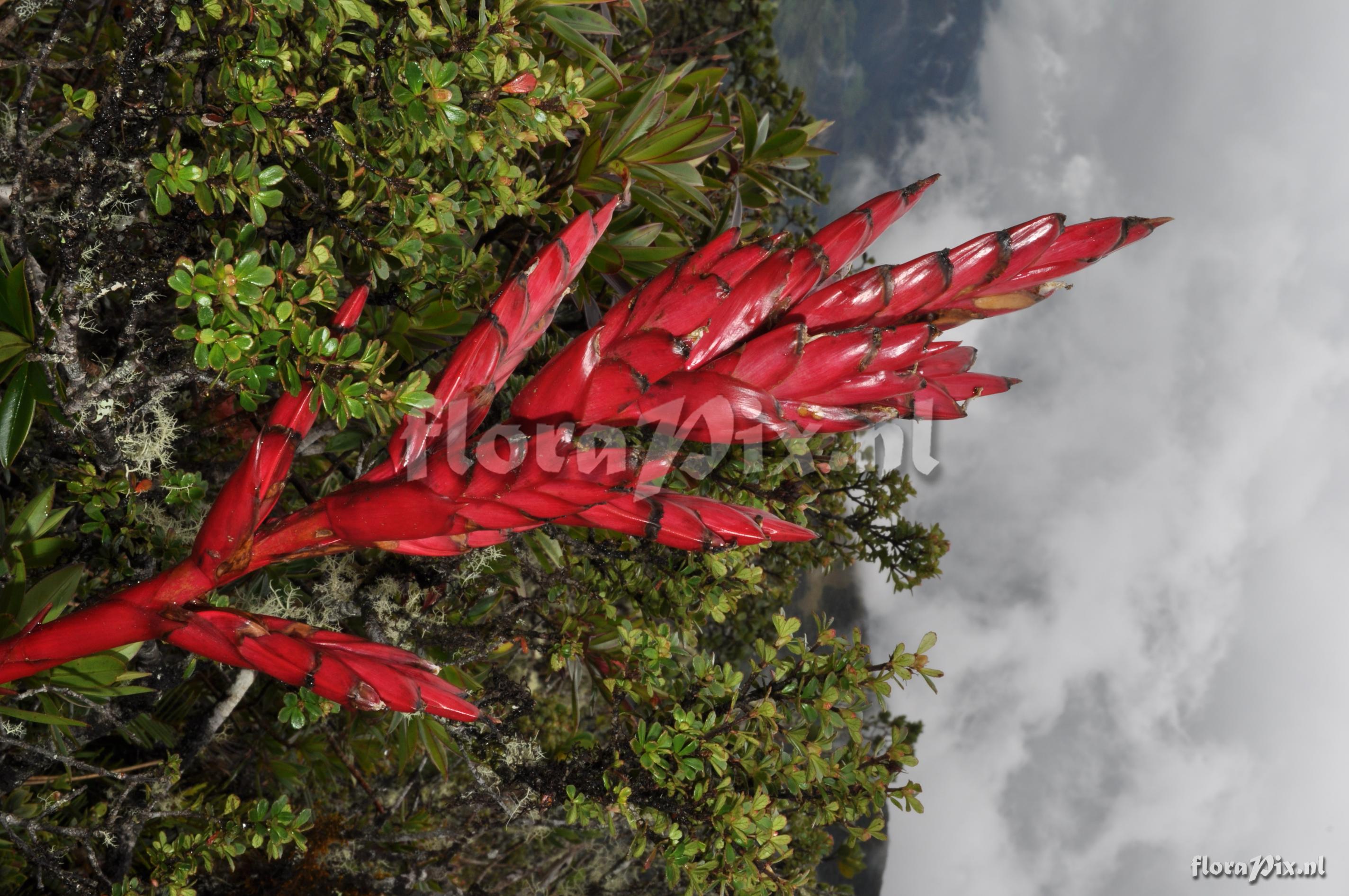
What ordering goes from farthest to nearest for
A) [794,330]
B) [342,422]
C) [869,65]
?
[869,65], [342,422], [794,330]

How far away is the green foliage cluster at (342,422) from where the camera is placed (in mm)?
874

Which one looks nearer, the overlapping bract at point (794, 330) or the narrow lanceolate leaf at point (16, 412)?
the overlapping bract at point (794, 330)

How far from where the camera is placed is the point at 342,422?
73cm

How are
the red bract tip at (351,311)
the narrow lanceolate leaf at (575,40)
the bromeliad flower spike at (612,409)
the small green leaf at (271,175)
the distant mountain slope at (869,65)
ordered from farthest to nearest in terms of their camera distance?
the distant mountain slope at (869,65)
the narrow lanceolate leaf at (575,40)
the small green leaf at (271,175)
the red bract tip at (351,311)
the bromeliad flower spike at (612,409)

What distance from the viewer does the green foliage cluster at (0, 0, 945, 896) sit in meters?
0.87

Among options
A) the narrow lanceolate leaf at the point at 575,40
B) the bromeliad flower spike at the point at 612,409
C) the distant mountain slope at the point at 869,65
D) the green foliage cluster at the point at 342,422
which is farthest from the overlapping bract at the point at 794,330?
the distant mountain slope at the point at 869,65

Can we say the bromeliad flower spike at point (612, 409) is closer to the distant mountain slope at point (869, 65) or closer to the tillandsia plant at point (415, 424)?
the tillandsia plant at point (415, 424)

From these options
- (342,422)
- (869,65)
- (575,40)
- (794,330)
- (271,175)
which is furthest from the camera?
(869,65)

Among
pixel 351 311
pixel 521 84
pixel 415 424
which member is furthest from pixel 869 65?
pixel 415 424

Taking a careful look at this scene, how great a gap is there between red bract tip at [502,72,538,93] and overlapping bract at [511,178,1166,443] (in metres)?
0.42

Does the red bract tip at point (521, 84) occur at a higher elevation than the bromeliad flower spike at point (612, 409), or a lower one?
higher

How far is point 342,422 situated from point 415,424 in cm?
14

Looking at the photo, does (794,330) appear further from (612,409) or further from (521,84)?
(521,84)

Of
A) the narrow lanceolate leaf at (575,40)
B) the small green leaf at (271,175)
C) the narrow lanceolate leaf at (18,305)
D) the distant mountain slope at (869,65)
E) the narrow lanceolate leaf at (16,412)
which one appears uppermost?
the distant mountain slope at (869,65)
